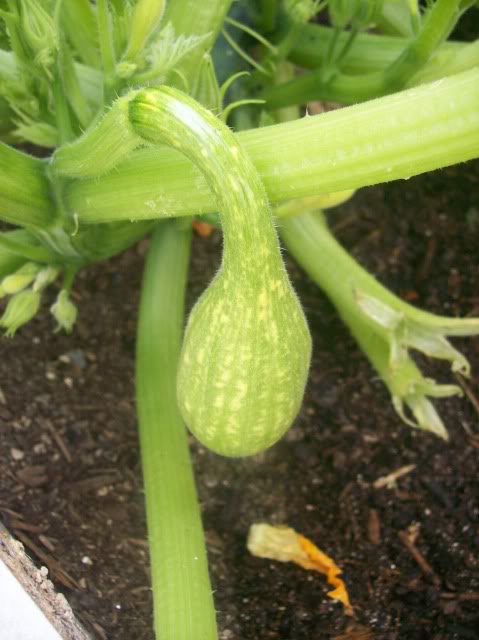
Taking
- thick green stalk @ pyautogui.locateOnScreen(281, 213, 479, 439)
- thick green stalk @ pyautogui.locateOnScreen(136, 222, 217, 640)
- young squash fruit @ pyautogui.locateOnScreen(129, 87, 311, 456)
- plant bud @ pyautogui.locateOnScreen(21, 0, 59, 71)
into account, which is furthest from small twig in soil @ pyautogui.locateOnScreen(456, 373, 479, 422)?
plant bud @ pyautogui.locateOnScreen(21, 0, 59, 71)

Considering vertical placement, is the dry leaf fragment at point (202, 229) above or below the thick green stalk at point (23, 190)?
above

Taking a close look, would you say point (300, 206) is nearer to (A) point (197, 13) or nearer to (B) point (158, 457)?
(A) point (197, 13)

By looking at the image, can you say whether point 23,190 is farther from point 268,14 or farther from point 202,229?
point 202,229

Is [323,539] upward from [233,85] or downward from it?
downward

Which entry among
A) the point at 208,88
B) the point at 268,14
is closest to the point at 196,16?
the point at 208,88

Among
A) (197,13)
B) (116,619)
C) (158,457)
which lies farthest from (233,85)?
(116,619)

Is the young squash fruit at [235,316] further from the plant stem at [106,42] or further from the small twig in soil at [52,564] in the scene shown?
the small twig in soil at [52,564]

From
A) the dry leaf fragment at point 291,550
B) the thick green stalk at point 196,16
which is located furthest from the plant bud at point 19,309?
the dry leaf fragment at point 291,550
